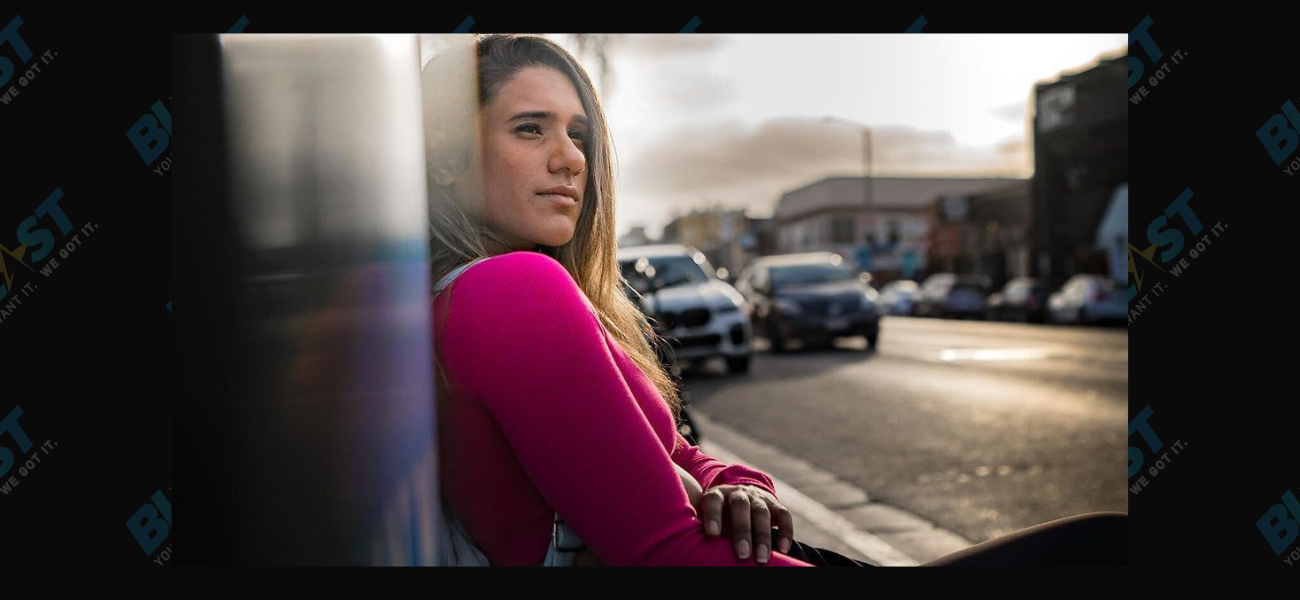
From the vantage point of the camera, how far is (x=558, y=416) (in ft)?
3.79

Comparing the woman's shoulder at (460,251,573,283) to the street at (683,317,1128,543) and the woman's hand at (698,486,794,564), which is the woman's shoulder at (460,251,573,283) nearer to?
the woman's hand at (698,486,794,564)

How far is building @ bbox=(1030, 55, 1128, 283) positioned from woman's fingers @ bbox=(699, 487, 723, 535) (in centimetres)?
3754

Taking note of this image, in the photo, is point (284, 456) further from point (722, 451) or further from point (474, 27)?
point (722, 451)

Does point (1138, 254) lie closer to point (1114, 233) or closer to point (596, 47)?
point (596, 47)

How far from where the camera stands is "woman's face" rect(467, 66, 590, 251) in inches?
59.9

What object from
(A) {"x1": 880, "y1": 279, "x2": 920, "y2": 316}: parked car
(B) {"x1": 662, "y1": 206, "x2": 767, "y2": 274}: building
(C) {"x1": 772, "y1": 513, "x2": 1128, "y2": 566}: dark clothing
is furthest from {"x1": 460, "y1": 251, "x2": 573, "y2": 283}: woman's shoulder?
(B) {"x1": 662, "y1": 206, "x2": 767, "y2": 274}: building

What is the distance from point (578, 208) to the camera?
Result: 1636 millimetres

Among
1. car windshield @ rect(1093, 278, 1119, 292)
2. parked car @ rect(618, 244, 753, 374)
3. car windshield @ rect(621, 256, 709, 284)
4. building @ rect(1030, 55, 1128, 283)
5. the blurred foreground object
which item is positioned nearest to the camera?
the blurred foreground object

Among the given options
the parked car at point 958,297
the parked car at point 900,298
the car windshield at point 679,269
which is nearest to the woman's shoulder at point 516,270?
the car windshield at point 679,269

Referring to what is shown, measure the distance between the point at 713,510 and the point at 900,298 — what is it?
42.5m

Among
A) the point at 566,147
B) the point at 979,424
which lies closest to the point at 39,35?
the point at 566,147

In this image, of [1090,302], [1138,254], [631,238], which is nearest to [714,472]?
[1138,254]

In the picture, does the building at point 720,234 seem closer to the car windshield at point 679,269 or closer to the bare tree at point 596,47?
the car windshield at point 679,269

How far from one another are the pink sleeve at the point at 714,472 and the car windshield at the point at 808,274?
1646cm
